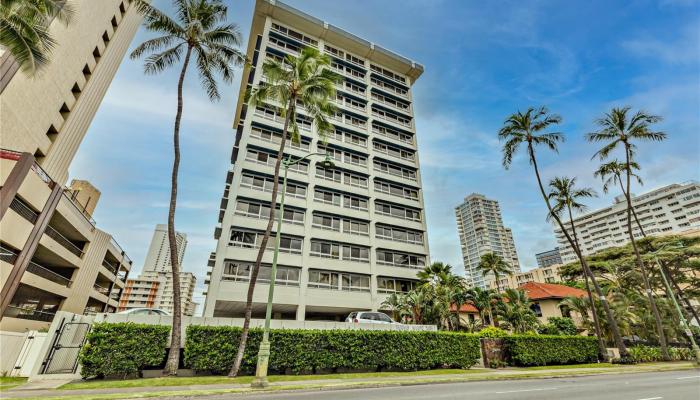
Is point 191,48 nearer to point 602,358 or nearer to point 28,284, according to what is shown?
point 28,284

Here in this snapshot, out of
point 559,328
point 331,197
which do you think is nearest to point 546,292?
point 559,328

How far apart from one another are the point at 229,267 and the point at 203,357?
1495 centimetres

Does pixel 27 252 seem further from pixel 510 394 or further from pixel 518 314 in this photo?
pixel 518 314

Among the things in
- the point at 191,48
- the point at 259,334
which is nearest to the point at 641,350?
the point at 259,334

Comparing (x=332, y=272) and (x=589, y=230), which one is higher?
(x=589, y=230)

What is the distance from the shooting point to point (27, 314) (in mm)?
24625

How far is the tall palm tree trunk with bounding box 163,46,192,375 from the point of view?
42.5ft

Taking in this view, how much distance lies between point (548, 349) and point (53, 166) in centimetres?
4378

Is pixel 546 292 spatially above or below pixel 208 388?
above

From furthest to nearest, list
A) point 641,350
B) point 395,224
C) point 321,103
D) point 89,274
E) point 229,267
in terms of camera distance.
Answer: point 395,224 < point 89,274 < point 229,267 < point 641,350 < point 321,103

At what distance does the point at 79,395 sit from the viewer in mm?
8914

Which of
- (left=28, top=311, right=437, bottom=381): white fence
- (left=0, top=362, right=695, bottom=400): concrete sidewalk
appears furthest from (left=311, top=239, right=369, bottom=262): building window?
(left=0, top=362, right=695, bottom=400): concrete sidewalk

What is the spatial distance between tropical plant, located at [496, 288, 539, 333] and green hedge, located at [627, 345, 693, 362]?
7.85 meters

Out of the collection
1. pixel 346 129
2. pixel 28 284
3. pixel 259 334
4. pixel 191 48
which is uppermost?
pixel 346 129
